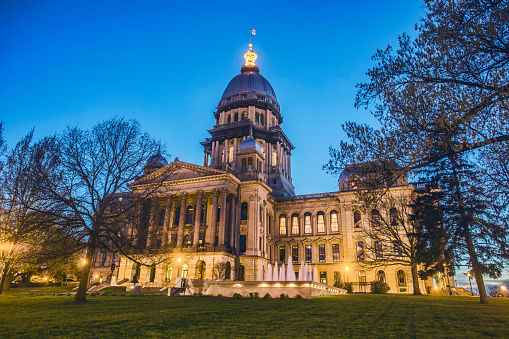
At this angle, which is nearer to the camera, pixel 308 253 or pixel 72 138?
pixel 72 138

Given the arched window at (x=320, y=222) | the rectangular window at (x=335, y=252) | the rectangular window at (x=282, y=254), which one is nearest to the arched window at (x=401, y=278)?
the rectangular window at (x=335, y=252)

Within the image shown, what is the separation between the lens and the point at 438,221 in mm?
29453

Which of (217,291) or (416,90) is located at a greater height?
(416,90)

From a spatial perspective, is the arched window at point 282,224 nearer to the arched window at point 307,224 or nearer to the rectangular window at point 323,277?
the arched window at point 307,224

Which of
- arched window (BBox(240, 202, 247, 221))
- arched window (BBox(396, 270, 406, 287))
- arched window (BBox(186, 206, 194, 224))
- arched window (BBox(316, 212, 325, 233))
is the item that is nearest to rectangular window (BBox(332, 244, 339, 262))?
arched window (BBox(316, 212, 325, 233))

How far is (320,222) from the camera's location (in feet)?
189

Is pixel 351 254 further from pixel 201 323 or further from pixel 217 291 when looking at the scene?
pixel 201 323

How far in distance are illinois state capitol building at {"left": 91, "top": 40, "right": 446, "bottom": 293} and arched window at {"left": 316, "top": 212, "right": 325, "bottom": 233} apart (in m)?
→ 0.16

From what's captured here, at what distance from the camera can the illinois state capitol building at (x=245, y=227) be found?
149ft

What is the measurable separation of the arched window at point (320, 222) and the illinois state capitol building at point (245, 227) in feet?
0.53

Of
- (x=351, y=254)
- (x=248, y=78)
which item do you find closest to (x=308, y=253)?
(x=351, y=254)

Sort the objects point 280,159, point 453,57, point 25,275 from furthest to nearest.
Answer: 1. point 280,159
2. point 25,275
3. point 453,57

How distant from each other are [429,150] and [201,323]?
8890 mm

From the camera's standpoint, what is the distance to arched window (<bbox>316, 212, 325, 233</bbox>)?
187 ft
